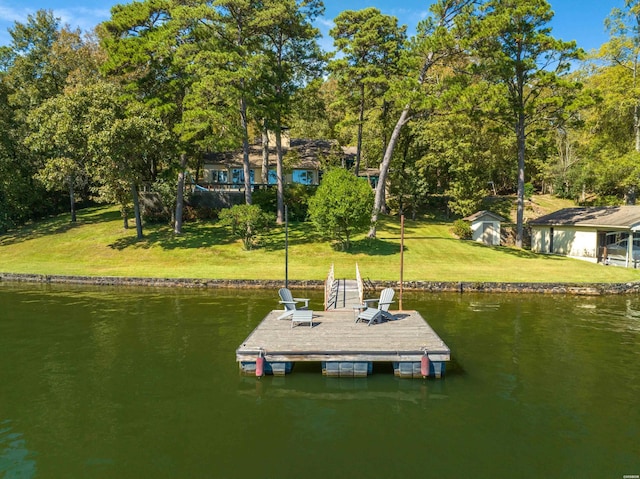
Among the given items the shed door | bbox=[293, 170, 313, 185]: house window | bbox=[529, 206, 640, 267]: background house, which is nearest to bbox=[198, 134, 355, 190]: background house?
bbox=[293, 170, 313, 185]: house window

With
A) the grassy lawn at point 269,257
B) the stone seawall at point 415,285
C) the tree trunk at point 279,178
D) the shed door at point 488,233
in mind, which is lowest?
the stone seawall at point 415,285

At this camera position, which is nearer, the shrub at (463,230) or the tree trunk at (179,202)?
the tree trunk at (179,202)

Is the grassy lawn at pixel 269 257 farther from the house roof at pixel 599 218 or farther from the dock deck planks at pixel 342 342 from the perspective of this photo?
the dock deck planks at pixel 342 342

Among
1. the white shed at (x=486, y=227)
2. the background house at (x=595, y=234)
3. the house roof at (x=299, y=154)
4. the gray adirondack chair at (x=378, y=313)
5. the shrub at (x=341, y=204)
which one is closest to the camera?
the gray adirondack chair at (x=378, y=313)

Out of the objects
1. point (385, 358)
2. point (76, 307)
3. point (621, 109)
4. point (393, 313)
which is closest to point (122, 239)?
point (76, 307)

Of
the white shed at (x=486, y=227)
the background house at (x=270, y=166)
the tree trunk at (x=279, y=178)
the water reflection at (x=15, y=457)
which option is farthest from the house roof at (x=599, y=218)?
the water reflection at (x=15, y=457)

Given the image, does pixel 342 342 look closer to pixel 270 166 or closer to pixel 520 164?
pixel 520 164
